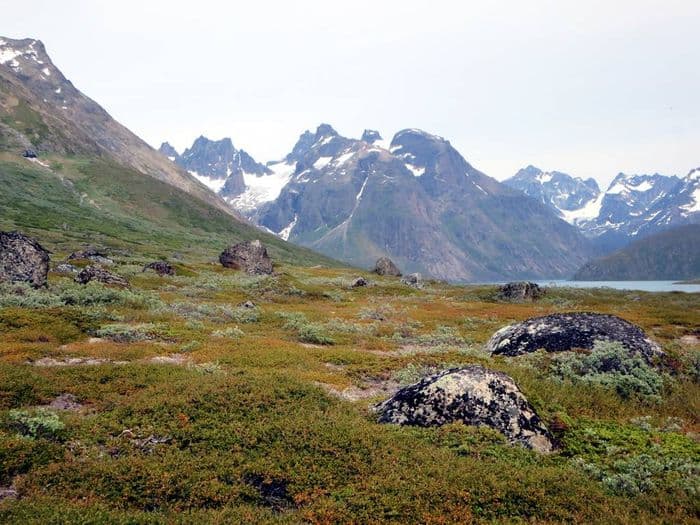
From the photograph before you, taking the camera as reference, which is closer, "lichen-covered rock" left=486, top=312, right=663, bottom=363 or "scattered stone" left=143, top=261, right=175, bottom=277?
"lichen-covered rock" left=486, top=312, right=663, bottom=363

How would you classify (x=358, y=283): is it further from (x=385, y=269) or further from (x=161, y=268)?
(x=385, y=269)

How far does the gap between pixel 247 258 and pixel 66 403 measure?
6659cm

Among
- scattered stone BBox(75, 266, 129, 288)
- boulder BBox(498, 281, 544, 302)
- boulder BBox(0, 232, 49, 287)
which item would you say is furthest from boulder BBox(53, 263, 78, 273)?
boulder BBox(498, 281, 544, 302)

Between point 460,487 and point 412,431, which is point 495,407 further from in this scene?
point 460,487

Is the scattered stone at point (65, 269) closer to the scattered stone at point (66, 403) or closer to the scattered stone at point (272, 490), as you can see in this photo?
the scattered stone at point (66, 403)

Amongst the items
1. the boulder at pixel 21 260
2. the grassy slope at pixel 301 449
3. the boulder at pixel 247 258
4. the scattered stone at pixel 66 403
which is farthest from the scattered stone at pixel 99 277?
the boulder at pixel 247 258

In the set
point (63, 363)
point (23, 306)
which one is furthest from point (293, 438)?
point (23, 306)

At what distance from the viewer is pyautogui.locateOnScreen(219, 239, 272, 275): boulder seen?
79500mm

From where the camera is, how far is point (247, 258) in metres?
80.2

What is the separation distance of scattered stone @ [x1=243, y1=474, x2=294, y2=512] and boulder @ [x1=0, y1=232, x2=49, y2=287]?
34657mm

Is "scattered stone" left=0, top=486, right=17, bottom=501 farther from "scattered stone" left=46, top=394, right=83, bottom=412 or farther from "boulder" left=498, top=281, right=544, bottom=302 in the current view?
"boulder" left=498, top=281, right=544, bottom=302

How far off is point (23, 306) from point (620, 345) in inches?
1331

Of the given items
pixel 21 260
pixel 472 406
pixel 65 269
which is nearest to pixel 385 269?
pixel 65 269

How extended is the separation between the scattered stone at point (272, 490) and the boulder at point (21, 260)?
1364 inches
